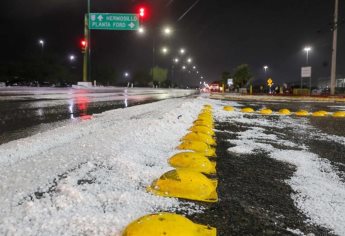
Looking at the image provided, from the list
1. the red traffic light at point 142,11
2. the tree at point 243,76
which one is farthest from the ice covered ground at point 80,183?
the tree at point 243,76

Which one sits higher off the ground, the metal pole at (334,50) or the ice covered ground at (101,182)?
the metal pole at (334,50)

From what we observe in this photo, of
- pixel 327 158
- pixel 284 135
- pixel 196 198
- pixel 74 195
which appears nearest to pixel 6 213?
pixel 74 195

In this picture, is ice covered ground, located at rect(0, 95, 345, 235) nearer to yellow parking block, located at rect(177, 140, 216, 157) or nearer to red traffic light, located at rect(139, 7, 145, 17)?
yellow parking block, located at rect(177, 140, 216, 157)

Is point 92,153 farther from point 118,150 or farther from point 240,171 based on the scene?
point 240,171

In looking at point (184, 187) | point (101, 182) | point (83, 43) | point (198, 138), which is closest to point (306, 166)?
point (198, 138)

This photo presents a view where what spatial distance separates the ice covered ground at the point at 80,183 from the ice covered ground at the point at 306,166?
3.35ft

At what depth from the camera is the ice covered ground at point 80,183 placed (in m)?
2.69

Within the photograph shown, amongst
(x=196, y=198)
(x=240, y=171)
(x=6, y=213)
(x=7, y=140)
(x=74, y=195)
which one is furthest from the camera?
(x=7, y=140)

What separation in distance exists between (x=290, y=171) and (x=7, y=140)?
4254mm

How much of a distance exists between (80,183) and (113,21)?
34.4m

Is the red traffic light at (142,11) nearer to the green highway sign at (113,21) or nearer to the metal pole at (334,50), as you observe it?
the green highway sign at (113,21)

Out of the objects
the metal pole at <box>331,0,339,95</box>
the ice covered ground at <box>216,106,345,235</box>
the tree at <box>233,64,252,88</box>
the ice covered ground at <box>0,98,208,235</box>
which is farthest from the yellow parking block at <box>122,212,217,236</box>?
the tree at <box>233,64,252,88</box>

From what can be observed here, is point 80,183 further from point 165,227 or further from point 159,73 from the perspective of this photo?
point 159,73

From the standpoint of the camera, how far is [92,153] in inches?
183
